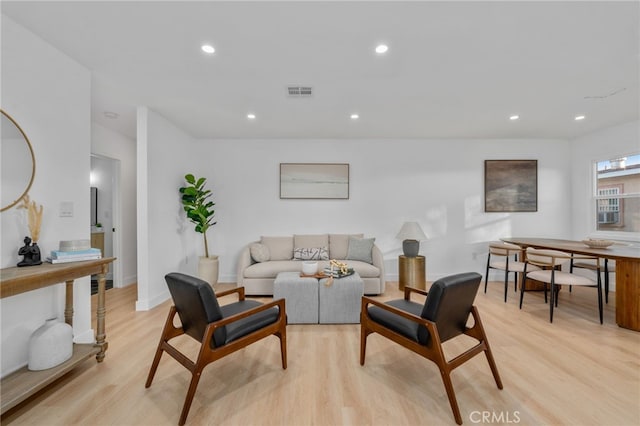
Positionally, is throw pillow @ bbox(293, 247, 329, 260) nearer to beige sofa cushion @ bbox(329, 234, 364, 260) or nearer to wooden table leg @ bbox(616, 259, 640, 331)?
beige sofa cushion @ bbox(329, 234, 364, 260)

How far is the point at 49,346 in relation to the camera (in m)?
1.77

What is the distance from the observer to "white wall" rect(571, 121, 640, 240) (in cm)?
387

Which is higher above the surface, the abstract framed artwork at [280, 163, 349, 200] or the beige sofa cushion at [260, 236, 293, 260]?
the abstract framed artwork at [280, 163, 349, 200]

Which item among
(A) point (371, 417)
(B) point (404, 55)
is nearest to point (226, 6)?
(B) point (404, 55)

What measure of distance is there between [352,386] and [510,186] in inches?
183

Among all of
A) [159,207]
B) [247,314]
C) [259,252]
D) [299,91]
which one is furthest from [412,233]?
[159,207]

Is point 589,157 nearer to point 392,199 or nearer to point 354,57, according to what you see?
point 392,199

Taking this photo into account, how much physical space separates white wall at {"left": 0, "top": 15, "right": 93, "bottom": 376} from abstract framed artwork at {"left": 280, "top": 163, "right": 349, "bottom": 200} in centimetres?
275

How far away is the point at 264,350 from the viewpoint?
7.58ft

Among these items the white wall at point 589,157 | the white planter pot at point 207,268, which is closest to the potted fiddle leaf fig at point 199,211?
the white planter pot at point 207,268

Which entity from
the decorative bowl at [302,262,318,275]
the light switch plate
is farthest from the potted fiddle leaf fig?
the decorative bowl at [302,262,318,275]

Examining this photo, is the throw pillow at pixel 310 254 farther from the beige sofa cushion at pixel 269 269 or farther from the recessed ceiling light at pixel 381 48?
the recessed ceiling light at pixel 381 48

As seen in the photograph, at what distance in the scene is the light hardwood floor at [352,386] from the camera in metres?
1.55

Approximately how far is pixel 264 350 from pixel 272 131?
3.28 metres
